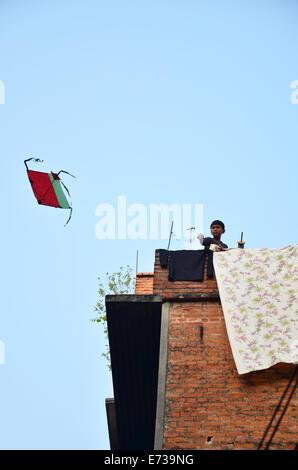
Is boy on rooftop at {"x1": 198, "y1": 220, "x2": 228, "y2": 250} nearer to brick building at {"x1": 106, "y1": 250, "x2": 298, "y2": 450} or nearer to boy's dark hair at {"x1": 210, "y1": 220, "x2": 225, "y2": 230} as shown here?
boy's dark hair at {"x1": 210, "y1": 220, "x2": 225, "y2": 230}

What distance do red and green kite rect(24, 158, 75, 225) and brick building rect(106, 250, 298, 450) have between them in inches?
140

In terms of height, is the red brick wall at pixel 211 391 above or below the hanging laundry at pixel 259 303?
below

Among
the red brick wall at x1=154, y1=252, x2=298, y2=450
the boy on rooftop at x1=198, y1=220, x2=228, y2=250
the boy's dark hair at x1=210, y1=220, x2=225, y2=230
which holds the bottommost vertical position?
the red brick wall at x1=154, y1=252, x2=298, y2=450

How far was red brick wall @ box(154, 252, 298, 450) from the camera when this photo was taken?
28.0 ft

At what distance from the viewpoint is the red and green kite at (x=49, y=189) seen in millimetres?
13148

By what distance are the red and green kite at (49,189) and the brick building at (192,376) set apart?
3.56 metres

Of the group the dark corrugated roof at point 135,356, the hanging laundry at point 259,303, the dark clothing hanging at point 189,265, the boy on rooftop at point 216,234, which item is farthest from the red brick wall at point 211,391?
the boy on rooftop at point 216,234

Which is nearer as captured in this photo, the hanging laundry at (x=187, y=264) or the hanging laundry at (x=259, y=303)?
the hanging laundry at (x=259, y=303)

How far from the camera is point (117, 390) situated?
11391 mm

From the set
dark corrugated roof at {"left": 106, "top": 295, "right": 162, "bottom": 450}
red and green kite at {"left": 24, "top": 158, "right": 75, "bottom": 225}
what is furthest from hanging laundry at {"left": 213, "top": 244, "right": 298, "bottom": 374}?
red and green kite at {"left": 24, "top": 158, "right": 75, "bottom": 225}

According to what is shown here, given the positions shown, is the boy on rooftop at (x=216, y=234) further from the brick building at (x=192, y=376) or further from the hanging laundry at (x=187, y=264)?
the brick building at (x=192, y=376)
